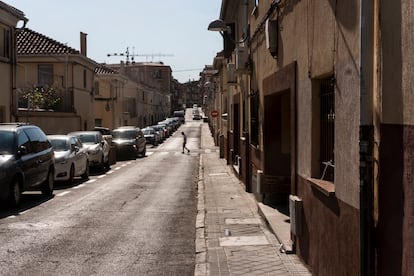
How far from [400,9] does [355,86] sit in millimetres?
1117

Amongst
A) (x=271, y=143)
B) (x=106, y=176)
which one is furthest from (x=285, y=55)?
(x=106, y=176)

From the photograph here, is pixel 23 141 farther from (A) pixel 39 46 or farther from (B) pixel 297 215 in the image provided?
(A) pixel 39 46

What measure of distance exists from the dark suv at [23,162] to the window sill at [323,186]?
755cm

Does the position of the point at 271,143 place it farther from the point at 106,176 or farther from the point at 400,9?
the point at 106,176

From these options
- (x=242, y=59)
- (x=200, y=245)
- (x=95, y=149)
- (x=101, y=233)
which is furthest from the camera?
(x=95, y=149)

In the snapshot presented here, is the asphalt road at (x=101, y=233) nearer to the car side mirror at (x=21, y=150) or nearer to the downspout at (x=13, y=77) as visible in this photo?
the car side mirror at (x=21, y=150)

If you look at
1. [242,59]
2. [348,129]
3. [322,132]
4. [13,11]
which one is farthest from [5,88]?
[348,129]

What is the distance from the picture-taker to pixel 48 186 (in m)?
15.5

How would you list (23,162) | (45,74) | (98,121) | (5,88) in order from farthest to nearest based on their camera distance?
1. (98,121)
2. (45,74)
3. (5,88)
4. (23,162)

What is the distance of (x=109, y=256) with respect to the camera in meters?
8.27

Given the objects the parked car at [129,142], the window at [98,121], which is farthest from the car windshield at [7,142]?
the window at [98,121]

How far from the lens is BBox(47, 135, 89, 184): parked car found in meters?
18.5

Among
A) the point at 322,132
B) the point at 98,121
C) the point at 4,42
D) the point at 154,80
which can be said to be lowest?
the point at 322,132

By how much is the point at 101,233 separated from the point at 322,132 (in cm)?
461
